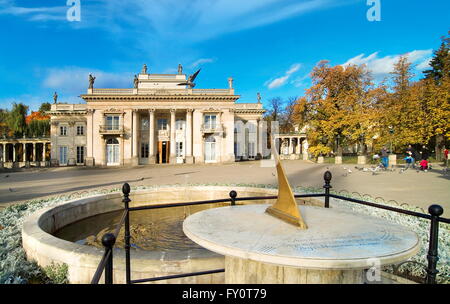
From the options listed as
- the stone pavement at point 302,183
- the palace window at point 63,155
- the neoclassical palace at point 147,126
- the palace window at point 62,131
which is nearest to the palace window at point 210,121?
the neoclassical palace at point 147,126

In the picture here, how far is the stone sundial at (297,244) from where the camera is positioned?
1.82 metres

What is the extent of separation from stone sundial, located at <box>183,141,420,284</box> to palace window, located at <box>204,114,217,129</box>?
33.3 meters

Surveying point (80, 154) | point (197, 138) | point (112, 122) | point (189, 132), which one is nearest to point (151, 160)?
point (189, 132)

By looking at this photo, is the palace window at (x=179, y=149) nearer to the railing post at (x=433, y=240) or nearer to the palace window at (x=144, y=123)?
the palace window at (x=144, y=123)

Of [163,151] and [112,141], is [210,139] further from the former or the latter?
[112,141]

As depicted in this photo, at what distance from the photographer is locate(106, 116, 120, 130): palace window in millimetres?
34688

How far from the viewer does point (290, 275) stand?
1.98m

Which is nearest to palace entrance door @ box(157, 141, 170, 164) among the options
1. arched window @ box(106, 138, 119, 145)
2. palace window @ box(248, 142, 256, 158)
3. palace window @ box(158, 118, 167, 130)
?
palace window @ box(158, 118, 167, 130)

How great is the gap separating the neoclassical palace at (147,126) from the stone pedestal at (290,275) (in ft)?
108

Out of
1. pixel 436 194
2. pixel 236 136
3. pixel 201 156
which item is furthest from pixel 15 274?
pixel 236 136

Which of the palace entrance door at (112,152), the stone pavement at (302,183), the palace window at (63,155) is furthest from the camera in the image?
the palace window at (63,155)

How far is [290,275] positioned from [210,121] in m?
34.7

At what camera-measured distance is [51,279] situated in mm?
3225
